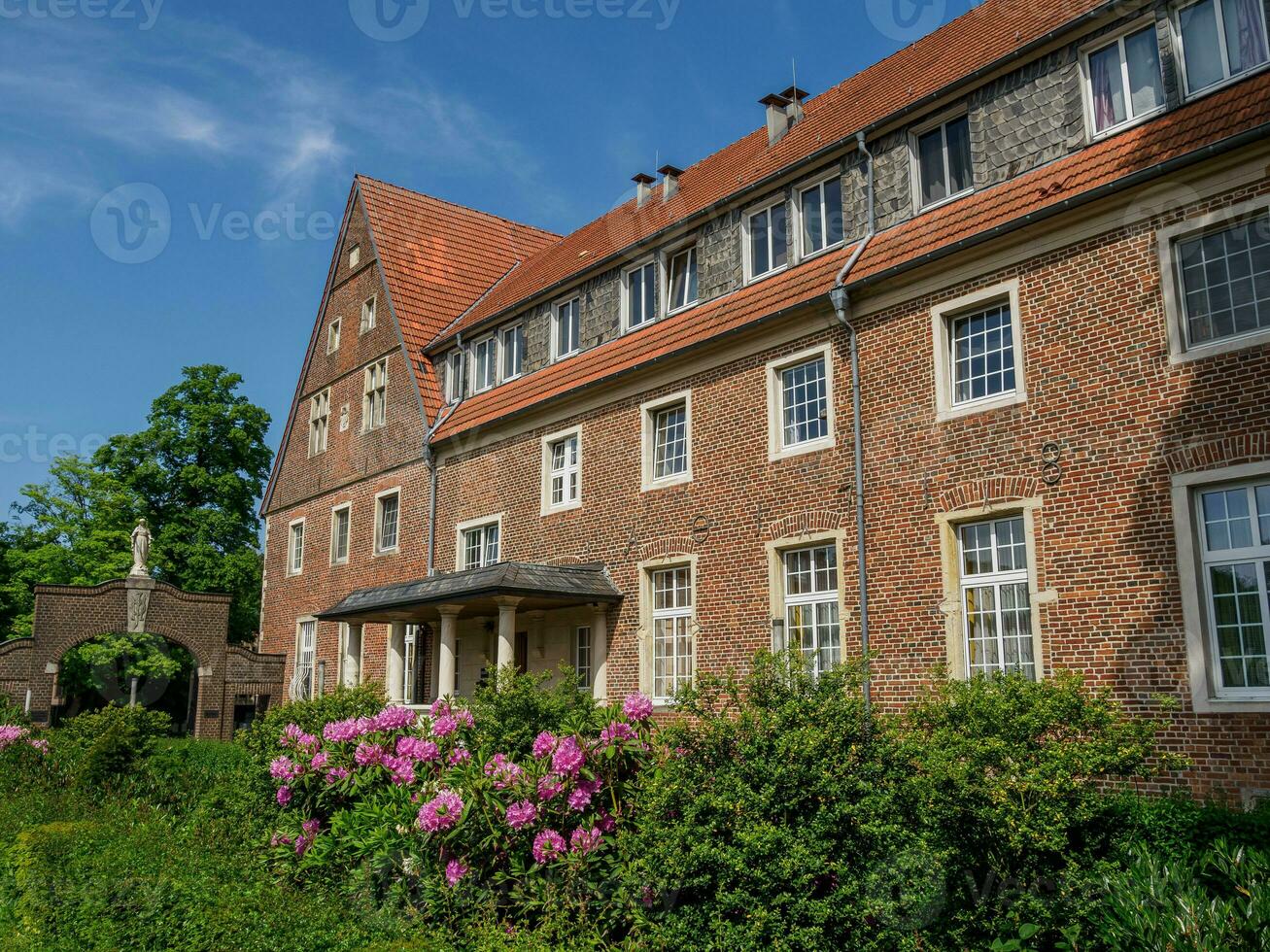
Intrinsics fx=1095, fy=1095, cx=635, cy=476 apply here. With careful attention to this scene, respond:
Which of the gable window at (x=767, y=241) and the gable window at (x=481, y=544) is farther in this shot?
the gable window at (x=481, y=544)

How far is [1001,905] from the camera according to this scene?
8.20 metres

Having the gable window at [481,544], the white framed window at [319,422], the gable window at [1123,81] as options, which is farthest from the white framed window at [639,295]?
the white framed window at [319,422]

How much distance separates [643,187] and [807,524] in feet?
41.7

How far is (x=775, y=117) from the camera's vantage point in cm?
2133

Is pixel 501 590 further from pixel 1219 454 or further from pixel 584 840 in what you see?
pixel 1219 454

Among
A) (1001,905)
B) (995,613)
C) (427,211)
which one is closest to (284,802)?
(1001,905)

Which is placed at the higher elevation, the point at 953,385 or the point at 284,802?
the point at 953,385

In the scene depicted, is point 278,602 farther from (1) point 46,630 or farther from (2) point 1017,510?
(2) point 1017,510

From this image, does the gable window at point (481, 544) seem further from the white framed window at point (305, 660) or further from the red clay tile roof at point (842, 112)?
the white framed window at point (305, 660)

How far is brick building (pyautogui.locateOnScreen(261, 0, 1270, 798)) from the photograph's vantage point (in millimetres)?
11359

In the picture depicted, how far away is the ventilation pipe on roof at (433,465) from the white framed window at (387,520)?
159 cm

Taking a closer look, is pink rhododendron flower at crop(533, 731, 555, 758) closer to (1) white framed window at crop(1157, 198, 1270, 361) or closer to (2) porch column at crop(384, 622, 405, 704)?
(1) white framed window at crop(1157, 198, 1270, 361)

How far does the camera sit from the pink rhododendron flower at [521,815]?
28.8ft

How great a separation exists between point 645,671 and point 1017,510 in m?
7.15
